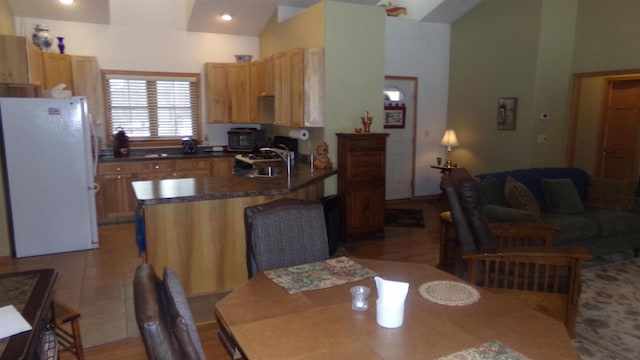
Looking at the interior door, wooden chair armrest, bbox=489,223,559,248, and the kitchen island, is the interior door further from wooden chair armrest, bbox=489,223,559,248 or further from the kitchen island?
the kitchen island

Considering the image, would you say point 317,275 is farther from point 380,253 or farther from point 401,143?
point 401,143

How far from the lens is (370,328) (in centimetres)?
147

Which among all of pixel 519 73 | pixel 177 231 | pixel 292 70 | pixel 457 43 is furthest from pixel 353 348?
pixel 457 43

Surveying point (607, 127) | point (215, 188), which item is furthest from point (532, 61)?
point (215, 188)

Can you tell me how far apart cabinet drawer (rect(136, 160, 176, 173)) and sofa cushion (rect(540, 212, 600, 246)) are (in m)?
4.61

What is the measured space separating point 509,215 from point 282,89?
2.98m

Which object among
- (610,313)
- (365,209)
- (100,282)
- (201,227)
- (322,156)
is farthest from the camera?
(365,209)

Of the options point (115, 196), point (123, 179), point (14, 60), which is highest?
point (14, 60)

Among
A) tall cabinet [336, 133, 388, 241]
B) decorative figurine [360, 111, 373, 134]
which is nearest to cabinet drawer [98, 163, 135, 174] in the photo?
tall cabinet [336, 133, 388, 241]

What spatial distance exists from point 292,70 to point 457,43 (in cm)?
339

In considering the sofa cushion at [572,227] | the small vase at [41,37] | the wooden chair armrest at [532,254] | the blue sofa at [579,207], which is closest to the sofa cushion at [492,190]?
the blue sofa at [579,207]

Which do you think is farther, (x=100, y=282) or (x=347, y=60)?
(x=347, y=60)

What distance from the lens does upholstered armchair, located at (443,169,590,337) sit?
2.70 metres

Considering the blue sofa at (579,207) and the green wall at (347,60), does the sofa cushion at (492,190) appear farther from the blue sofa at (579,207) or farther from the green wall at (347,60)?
the green wall at (347,60)
